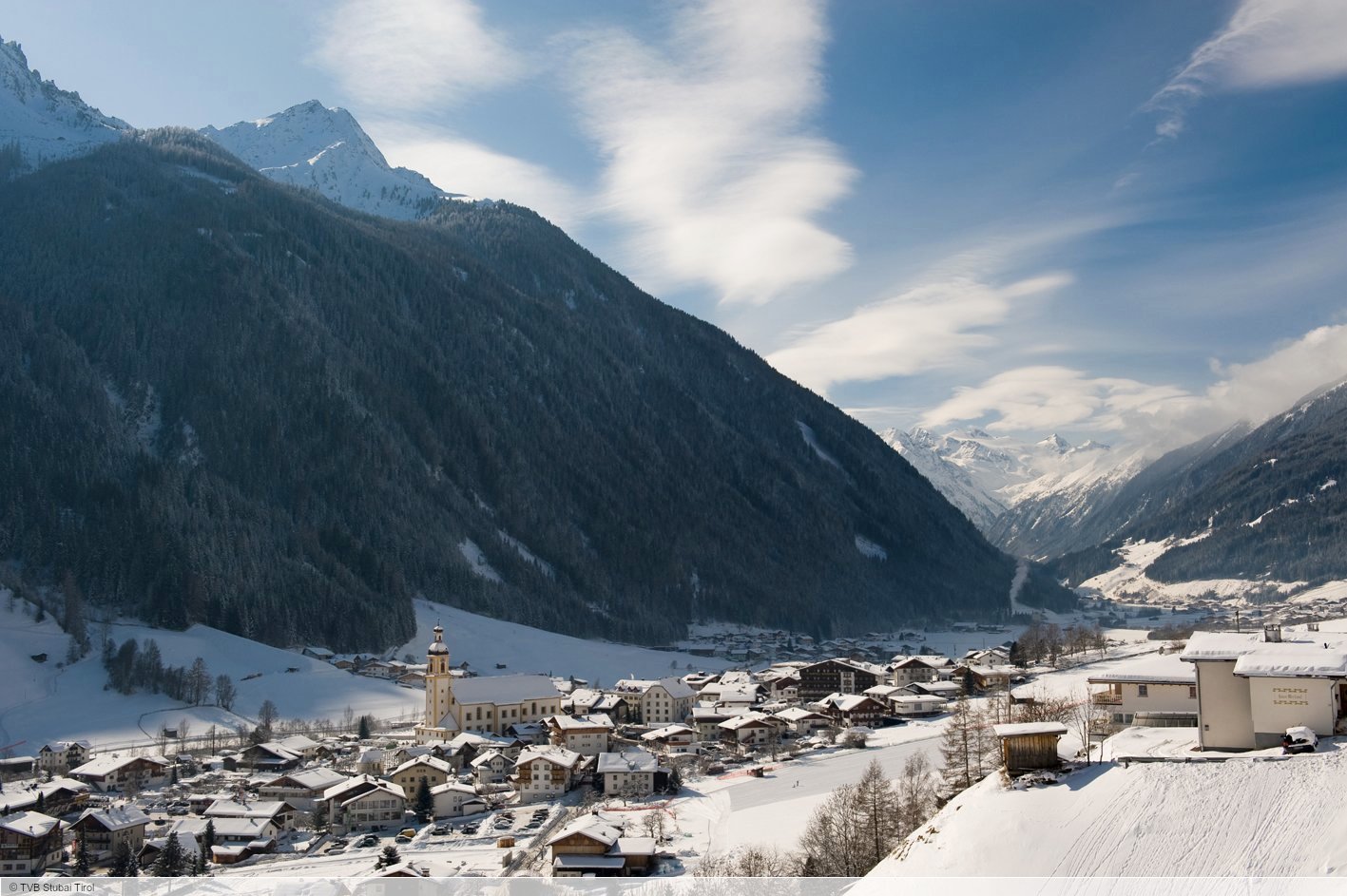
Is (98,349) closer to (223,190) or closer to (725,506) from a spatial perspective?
(223,190)

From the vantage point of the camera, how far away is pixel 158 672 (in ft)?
288

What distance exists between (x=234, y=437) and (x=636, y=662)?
5610cm

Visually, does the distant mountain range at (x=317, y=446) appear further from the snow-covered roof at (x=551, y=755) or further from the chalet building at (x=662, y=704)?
the snow-covered roof at (x=551, y=755)

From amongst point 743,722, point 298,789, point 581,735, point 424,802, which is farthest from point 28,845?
point 743,722

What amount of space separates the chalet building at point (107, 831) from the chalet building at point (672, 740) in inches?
1168

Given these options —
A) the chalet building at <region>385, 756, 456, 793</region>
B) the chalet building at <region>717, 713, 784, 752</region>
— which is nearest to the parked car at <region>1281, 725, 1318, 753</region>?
the chalet building at <region>385, 756, 456, 793</region>

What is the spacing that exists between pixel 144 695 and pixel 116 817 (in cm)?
3885

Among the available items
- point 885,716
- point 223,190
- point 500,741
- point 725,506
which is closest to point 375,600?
point 500,741

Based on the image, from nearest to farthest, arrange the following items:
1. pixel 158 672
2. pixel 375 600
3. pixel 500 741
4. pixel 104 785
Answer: pixel 104 785
pixel 500 741
pixel 158 672
pixel 375 600

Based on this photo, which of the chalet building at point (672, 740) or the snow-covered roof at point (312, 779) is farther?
the chalet building at point (672, 740)

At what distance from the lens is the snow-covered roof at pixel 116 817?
1946 inches

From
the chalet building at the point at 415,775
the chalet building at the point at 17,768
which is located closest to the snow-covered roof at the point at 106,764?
the chalet building at the point at 17,768

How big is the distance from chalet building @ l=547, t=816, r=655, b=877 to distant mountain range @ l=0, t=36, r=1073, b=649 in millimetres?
73971

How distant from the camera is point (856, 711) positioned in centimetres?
7744
